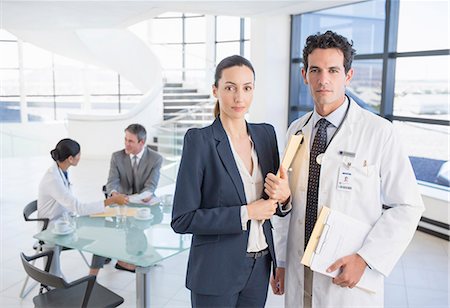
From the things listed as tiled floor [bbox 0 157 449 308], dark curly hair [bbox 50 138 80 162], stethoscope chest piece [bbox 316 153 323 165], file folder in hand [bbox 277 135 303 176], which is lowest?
tiled floor [bbox 0 157 449 308]

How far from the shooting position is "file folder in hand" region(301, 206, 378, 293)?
148cm

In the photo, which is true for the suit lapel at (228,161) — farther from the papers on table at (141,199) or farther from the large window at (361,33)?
the large window at (361,33)

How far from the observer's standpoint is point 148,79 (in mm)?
11656

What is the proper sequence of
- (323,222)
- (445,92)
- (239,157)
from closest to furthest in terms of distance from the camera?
(323,222), (239,157), (445,92)

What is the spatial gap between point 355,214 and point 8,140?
10.4 meters

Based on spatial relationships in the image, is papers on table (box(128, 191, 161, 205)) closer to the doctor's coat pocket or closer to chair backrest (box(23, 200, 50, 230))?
chair backrest (box(23, 200, 50, 230))

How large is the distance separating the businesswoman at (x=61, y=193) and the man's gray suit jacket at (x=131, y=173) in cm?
52

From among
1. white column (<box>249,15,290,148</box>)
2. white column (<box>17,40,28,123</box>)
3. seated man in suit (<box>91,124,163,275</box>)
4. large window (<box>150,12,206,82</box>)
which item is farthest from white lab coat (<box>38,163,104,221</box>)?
white column (<box>17,40,28,123</box>)

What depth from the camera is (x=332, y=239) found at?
1.49 meters

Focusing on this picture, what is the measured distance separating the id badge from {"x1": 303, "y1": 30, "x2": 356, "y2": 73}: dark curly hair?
0.38 m

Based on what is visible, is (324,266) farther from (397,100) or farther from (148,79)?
(148,79)

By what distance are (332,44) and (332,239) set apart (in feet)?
2.31

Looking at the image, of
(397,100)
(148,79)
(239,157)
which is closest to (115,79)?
(148,79)

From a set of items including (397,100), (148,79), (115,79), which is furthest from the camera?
(115,79)
